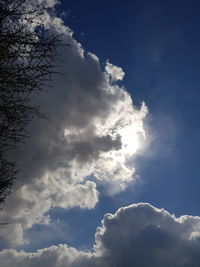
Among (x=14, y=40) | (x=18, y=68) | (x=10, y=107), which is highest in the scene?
(x=14, y=40)

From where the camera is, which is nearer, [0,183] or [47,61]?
[47,61]

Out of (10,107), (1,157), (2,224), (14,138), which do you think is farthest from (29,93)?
(2,224)

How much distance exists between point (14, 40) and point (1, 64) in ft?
2.25

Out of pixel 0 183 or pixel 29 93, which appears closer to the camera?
pixel 29 93

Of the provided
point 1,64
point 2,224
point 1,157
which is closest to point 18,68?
point 1,64

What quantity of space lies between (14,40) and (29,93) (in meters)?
1.36

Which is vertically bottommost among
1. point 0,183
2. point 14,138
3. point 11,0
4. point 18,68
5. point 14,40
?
point 0,183

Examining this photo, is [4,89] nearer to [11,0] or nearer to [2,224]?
[11,0]

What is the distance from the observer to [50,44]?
343 inches

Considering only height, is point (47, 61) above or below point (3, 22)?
below

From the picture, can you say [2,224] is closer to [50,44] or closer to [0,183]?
[0,183]

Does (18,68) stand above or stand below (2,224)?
above

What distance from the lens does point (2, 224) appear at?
8.88 meters

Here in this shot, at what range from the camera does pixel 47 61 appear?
28.1 feet
